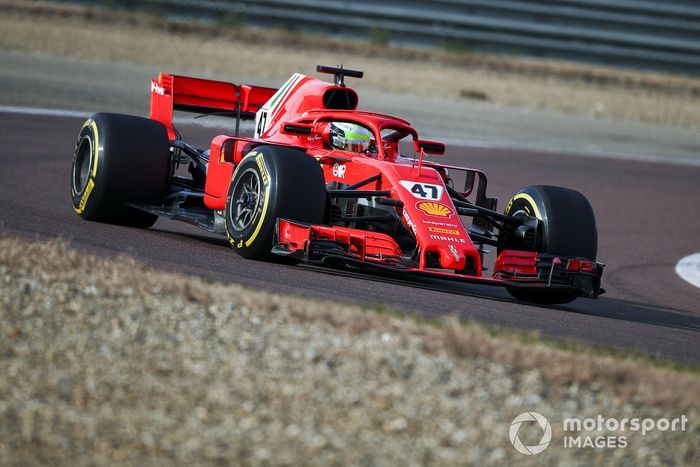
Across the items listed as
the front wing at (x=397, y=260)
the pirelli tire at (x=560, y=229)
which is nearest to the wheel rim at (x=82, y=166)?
the front wing at (x=397, y=260)

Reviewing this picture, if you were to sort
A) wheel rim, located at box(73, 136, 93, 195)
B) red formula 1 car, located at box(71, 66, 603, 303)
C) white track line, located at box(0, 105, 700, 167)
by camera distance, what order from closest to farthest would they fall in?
red formula 1 car, located at box(71, 66, 603, 303) < wheel rim, located at box(73, 136, 93, 195) < white track line, located at box(0, 105, 700, 167)

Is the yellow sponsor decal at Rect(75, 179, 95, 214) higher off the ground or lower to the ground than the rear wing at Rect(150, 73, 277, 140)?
lower

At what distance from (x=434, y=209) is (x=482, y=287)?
1.72 metres

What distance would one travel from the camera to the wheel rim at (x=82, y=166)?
1024 cm

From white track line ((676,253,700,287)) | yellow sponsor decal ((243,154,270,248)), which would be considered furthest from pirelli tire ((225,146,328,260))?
white track line ((676,253,700,287))

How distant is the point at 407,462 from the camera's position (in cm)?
450

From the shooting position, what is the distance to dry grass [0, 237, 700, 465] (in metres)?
4.51

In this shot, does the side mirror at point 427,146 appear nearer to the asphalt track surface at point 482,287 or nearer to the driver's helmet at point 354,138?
the driver's helmet at point 354,138

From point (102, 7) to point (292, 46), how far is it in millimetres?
5140

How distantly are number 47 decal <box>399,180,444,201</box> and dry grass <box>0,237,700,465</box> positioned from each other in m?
2.48

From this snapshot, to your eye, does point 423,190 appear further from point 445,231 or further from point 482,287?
point 482,287

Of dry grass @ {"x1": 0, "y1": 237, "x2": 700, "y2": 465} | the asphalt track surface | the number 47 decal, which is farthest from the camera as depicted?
the number 47 decal

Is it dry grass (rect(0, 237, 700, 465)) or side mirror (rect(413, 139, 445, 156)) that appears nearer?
dry grass (rect(0, 237, 700, 465))

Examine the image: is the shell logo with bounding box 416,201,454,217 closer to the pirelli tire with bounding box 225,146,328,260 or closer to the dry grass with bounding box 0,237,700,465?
the pirelli tire with bounding box 225,146,328,260
